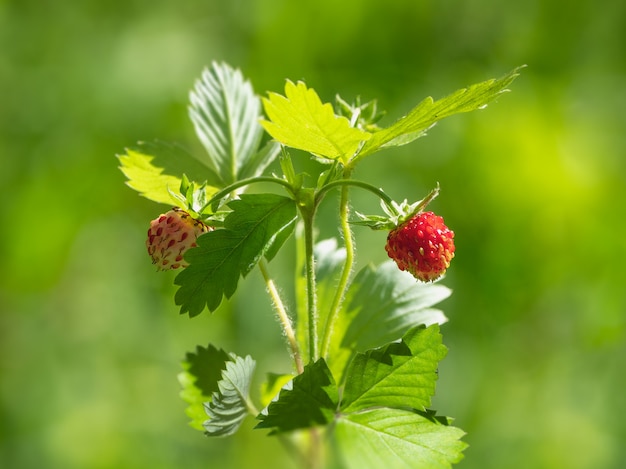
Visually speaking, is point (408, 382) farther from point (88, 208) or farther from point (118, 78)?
point (118, 78)

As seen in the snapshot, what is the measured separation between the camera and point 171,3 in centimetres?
379

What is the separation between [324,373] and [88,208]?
96.6 inches

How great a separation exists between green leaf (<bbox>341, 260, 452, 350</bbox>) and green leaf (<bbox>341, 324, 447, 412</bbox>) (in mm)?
148

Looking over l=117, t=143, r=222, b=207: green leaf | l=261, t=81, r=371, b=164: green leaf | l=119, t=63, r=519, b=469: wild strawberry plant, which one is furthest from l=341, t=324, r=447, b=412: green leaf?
l=117, t=143, r=222, b=207: green leaf

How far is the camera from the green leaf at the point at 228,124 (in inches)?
47.5

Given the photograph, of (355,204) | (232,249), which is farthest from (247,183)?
(355,204)

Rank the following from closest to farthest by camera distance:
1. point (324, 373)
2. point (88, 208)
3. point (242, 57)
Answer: point (324, 373), point (88, 208), point (242, 57)

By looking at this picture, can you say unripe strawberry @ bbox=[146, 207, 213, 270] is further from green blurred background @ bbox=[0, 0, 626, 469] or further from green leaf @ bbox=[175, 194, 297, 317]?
green blurred background @ bbox=[0, 0, 626, 469]

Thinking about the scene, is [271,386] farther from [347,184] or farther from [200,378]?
[347,184]

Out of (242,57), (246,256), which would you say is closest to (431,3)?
(242,57)

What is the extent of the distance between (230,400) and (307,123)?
338mm

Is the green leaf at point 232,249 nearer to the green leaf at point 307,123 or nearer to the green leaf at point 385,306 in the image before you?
the green leaf at point 307,123

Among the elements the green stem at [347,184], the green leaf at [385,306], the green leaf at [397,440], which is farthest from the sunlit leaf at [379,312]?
the green stem at [347,184]

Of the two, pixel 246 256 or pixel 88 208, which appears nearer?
pixel 246 256
